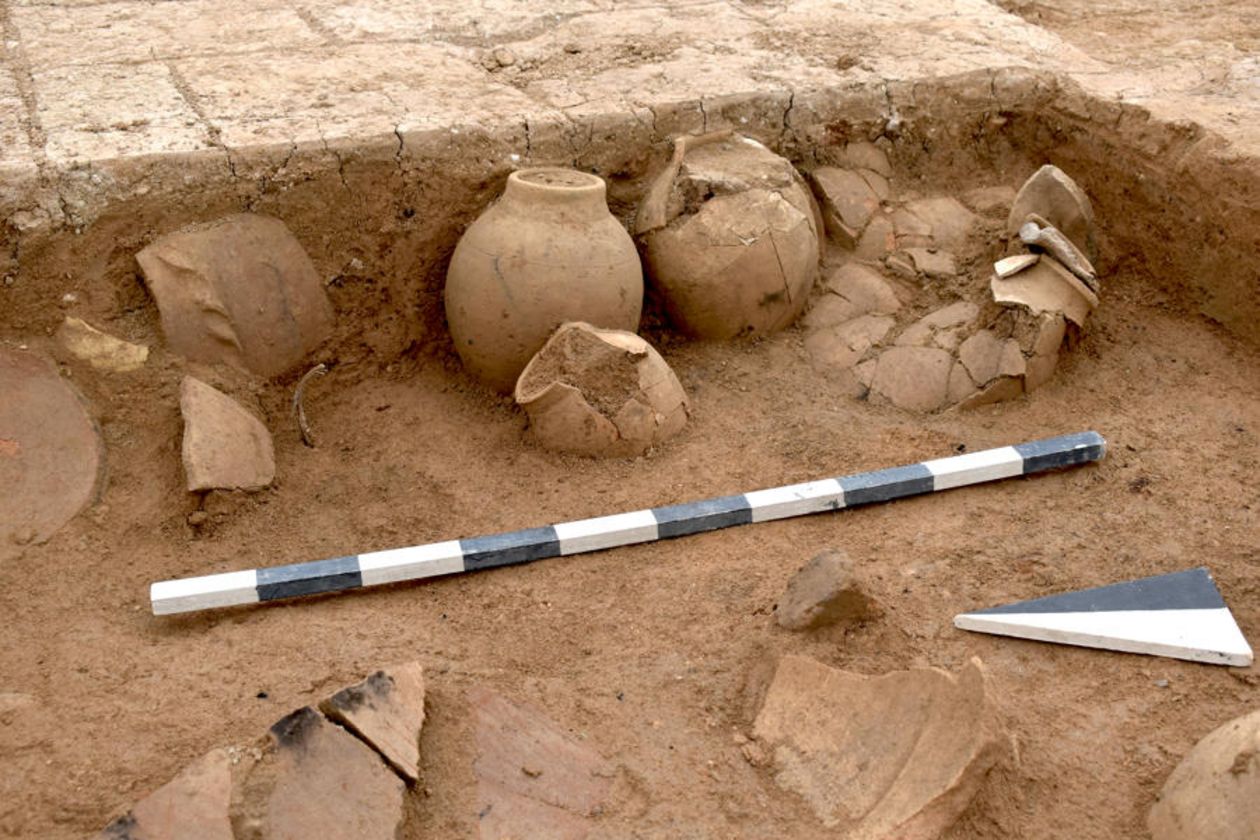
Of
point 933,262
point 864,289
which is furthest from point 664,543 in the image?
point 933,262

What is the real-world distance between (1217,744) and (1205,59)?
3.67m

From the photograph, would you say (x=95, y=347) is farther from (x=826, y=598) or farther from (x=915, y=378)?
(x=915, y=378)

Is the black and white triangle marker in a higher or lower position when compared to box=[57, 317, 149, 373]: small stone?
higher

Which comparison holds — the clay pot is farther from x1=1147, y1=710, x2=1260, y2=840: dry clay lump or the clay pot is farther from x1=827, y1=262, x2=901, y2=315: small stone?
x1=1147, y1=710, x2=1260, y2=840: dry clay lump

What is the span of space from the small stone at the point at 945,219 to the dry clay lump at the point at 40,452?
2877 mm

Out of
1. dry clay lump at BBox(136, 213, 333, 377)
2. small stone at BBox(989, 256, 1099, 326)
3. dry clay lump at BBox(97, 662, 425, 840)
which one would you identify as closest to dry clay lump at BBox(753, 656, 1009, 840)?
dry clay lump at BBox(97, 662, 425, 840)

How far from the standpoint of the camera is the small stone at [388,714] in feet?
8.52

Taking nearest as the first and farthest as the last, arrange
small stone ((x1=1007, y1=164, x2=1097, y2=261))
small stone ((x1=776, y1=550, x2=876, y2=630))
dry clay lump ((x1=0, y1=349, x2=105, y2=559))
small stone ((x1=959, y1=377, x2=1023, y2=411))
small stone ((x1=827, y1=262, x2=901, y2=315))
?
small stone ((x1=776, y1=550, x2=876, y2=630))
dry clay lump ((x1=0, y1=349, x2=105, y2=559))
small stone ((x1=959, y1=377, x2=1023, y2=411))
small stone ((x1=1007, y1=164, x2=1097, y2=261))
small stone ((x1=827, y1=262, x2=901, y2=315))

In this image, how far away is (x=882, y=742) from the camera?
270cm

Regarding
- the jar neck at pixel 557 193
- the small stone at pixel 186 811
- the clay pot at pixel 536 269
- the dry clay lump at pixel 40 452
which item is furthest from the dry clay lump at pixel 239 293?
the small stone at pixel 186 811

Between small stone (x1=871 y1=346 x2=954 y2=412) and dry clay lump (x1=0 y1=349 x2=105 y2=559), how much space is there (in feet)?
8.09

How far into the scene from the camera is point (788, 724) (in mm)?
2812

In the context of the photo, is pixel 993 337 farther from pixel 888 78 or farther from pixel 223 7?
pixel 223 7

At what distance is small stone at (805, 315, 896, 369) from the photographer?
14.3ft
